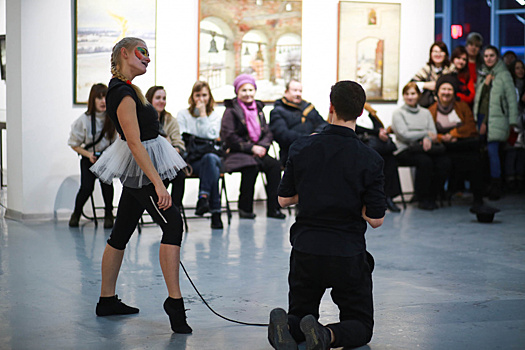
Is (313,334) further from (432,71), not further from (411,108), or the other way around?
(432,71)

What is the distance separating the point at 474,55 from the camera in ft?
31.6

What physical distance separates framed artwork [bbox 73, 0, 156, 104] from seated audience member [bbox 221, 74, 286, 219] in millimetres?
1210

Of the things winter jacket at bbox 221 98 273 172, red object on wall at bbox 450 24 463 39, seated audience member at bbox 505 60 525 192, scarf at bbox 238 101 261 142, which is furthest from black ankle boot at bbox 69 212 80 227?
red object on wall at bbox 450 24 463 39

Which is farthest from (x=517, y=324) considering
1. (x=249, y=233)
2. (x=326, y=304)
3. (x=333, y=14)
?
(x=333, y=14)

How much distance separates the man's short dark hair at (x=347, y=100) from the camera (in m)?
3.33

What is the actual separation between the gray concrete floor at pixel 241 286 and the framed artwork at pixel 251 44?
1.83 meters

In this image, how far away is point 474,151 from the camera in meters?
8.83

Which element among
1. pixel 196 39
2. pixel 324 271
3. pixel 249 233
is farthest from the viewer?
pixel 196 39

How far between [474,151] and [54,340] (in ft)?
20.6

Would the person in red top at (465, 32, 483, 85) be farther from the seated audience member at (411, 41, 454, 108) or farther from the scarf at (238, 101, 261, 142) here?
the scarf at (238, 101, 261, 142)

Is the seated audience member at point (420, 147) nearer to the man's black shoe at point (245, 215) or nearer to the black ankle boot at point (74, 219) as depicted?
the man's black shoe at point (245, 215)

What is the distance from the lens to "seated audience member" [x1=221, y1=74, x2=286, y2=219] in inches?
304

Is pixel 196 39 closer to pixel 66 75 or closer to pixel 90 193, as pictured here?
pixel 66 75

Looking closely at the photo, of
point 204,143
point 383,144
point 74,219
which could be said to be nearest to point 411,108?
point 383,144
